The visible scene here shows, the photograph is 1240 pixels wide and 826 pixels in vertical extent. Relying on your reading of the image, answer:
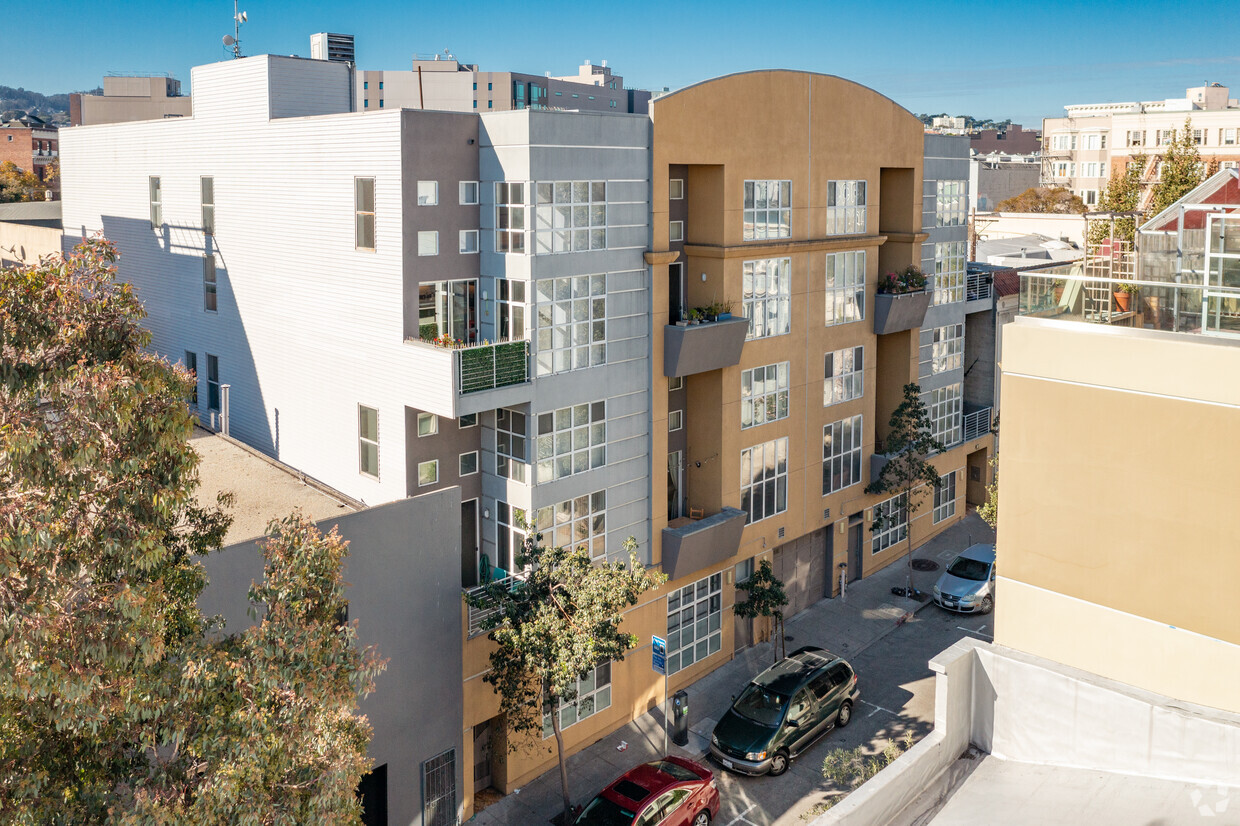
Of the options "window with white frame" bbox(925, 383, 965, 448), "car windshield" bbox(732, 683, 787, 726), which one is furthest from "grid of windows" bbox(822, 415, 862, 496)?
"car windshield" bbox(732, 683, 787, 726)

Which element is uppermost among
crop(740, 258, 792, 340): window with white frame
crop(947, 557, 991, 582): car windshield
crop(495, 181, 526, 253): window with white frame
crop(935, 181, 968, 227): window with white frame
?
crop(935, 181, 968, 227): window with white frame

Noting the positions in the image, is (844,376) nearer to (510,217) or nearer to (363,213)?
(510,217)

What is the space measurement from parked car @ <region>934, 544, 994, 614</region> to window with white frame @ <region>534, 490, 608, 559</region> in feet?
41.8

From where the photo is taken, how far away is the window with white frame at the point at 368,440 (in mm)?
22672

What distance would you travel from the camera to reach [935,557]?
36.7 meters

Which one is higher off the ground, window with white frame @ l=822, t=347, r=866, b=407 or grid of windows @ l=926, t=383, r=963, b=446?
window with white frame @ l=822, t=347, r=866, b=407

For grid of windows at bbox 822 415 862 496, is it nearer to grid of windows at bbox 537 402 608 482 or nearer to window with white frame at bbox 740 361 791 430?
window with white frame at bbox 740 361 791 430

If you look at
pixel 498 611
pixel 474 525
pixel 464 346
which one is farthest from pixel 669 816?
pixel 464 346

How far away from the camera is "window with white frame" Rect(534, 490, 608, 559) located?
75.8 feet

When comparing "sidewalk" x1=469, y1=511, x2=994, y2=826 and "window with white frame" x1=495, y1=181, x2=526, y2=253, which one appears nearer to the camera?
"window with white frame" x1=495, y1=181, x2=526, y2=253

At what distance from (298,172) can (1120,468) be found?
63.3 ft

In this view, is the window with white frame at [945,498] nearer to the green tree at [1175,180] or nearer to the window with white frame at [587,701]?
the green tree at [1175,180]

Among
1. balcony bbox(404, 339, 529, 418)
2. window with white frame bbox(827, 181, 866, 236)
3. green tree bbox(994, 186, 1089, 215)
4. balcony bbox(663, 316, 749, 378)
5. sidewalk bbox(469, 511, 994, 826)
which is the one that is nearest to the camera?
balcony bbox(404, 339, 529, 418)

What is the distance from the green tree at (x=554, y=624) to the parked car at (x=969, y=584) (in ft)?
47.3
